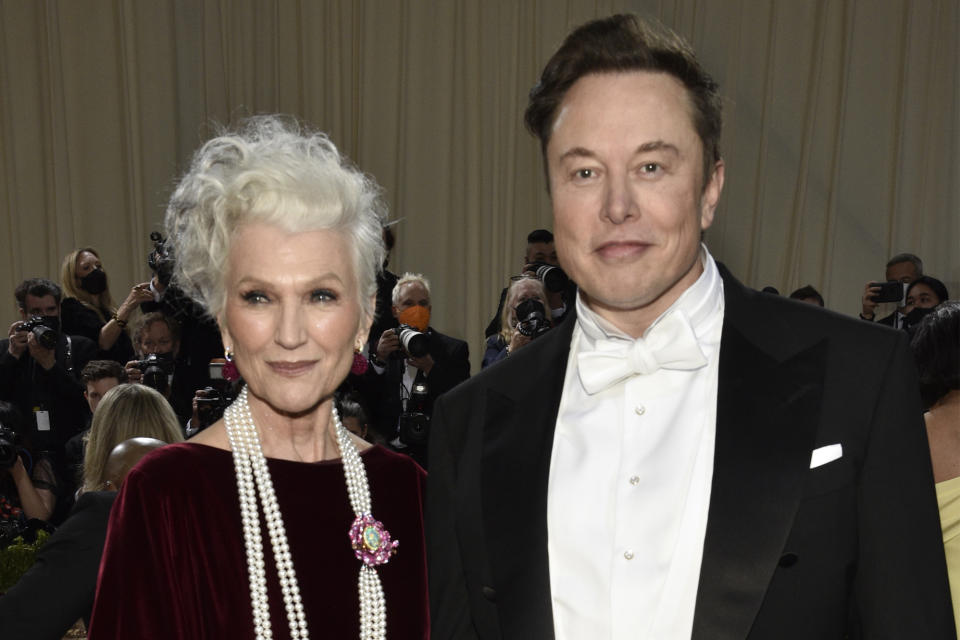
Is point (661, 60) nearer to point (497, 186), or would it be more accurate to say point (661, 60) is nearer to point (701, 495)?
point (701, 495)

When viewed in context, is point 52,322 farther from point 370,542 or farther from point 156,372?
point 370,542

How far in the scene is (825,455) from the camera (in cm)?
162

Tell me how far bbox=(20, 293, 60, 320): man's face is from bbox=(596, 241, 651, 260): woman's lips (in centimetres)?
488

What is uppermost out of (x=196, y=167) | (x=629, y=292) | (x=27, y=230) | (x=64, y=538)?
(x=196, y=167)

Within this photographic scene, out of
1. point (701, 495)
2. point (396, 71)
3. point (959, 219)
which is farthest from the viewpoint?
point (396, 71)

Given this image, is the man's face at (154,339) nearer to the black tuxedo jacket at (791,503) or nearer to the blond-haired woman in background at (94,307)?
the blond-haired woman in background at (94,307)

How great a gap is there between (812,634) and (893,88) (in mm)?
7543

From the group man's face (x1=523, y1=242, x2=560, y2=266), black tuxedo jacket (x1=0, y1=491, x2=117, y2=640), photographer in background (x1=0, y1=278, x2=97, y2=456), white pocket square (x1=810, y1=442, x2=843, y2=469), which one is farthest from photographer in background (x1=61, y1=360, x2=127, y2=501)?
white pocket square (x1=810, y1=442, x2=843, y2=469)

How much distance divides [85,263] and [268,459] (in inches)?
194

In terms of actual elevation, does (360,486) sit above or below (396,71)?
below

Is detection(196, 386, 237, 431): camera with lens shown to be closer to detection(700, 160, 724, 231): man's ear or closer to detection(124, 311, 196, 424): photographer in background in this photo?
detection(124, 311, 196, 424): photographer in background

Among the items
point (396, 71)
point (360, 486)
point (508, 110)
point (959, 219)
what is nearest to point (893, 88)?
point (959, 219)

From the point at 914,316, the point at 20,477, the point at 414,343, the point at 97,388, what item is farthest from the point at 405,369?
the point at 914,316

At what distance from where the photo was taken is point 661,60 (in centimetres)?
179
